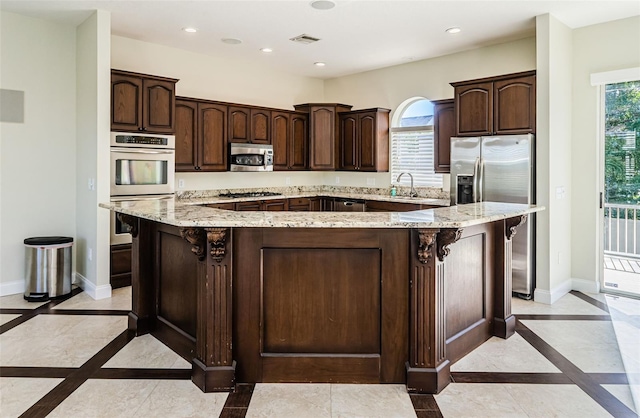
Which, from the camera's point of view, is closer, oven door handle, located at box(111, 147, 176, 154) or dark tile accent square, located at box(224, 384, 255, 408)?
dark tile accent square, located at box(224, 384, 255, 408)

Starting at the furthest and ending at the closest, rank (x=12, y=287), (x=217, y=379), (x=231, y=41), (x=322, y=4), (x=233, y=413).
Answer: (x=231, y=41)
(x=12, y=287)
(x=322, y=4)
(x=217, y=379)
(x=233, y=413)

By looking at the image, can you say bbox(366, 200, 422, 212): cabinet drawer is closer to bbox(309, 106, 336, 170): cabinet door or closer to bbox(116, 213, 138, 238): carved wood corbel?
bbox(309, 106, 336, 170): cabinet door

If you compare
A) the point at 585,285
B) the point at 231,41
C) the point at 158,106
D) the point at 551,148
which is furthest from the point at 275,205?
the point at 585,285

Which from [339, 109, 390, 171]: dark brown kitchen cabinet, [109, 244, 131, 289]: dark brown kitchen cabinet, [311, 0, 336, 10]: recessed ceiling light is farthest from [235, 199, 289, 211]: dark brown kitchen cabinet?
[311, 0, 336, 10]: recessed ceiling light

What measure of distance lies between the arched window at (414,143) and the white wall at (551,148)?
1832 millimetres

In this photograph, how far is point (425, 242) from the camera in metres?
2.42

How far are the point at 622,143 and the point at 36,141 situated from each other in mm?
6201

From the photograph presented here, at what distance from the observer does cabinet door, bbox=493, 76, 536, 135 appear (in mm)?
4387

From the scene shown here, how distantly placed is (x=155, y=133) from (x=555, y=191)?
14.2ft

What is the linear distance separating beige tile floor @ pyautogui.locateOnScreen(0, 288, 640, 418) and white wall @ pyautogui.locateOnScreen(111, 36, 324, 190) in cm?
297

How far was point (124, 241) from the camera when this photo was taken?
15.2 feet

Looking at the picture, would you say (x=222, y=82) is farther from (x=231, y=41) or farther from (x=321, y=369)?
(x=321, y=369)

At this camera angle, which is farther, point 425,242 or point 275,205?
point 275,205

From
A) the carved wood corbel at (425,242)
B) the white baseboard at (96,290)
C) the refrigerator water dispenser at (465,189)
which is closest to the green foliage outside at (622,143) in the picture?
the refrigerator water dispenser at (465,189)
